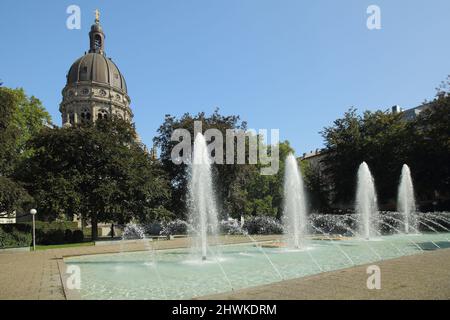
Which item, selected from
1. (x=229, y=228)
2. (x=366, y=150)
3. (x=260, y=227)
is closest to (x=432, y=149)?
(x=366, y=150)

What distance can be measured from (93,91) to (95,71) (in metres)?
5.72

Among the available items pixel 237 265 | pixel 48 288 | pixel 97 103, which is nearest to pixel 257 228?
pixel 237 265

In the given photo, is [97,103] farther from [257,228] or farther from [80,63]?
[257,228]

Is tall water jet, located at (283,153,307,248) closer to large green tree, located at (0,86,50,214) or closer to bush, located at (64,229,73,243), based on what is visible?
large green tree, located at (0,86,50,214)

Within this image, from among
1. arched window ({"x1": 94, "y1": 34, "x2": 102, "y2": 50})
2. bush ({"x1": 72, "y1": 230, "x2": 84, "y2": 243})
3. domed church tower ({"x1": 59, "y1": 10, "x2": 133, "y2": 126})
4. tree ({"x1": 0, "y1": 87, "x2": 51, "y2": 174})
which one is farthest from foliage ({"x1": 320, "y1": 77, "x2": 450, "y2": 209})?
arched window ({"x1": 94, "y1": 34, "x2": 102, "y2": 50})

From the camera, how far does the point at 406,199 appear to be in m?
37.7

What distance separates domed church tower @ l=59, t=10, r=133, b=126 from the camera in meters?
89.5

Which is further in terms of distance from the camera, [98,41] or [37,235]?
[98,41]

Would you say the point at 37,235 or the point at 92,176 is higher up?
the point at 92,176

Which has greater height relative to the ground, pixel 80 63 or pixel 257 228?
pixel 80 63

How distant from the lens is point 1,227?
28.2 m

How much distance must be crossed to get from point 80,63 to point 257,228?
70820 mm

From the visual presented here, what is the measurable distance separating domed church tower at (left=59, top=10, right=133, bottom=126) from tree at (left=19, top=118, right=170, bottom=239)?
2147 inches

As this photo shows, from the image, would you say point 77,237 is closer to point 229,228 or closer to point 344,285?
point 229,228
